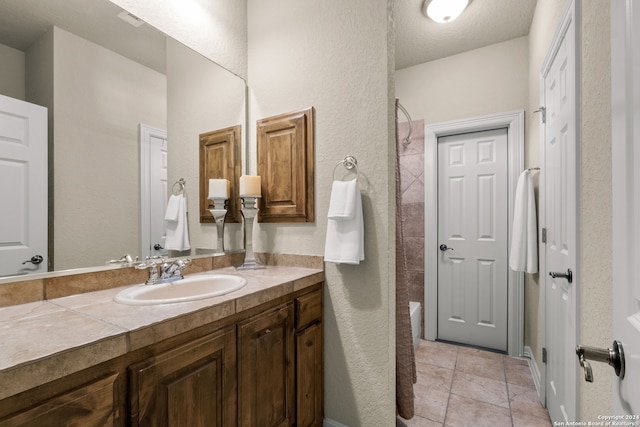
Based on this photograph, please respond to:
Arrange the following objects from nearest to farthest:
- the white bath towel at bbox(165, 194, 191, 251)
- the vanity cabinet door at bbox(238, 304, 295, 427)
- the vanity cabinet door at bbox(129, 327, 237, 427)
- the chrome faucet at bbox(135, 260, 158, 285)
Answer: the vanity cabinet door at bbox(129, 327, 237, 427)
the vanity cabinet door at bbox(238, 304, 295, 427)
the chrome faucet at bbox(135, 260, 158, 285)
the white bath towel at bbox(165, 194, 191, 251)

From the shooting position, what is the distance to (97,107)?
122 centimetres

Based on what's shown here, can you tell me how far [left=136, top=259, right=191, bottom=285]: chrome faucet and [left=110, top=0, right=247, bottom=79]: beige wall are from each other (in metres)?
1.18

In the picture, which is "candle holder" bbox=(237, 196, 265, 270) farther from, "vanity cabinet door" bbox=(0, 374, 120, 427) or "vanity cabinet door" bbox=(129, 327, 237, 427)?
"vanity cabinet door" bbox=(0, 374, 120, 427)

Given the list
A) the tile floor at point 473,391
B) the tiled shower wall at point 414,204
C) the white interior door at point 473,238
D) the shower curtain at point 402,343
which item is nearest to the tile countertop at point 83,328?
the shower curtain at point 402,343

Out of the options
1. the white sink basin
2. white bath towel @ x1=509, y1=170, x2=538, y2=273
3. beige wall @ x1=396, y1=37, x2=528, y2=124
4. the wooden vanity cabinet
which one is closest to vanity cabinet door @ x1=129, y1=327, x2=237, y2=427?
the wooden vanity cabinet

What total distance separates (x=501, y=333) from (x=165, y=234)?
9.32ft

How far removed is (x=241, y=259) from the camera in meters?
1.88

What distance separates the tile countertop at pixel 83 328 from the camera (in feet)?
1.99

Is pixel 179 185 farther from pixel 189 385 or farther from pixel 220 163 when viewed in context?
pixel 189 385

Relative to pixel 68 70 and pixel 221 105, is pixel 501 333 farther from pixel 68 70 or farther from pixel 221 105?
pixel 68 70

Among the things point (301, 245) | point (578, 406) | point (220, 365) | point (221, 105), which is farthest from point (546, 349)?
point (221, 105)

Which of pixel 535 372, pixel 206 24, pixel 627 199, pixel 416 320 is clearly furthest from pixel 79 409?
pixel 535 372

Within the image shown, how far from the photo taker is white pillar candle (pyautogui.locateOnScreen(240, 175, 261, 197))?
1.68 meters

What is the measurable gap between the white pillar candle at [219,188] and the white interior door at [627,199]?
66.8 inches
